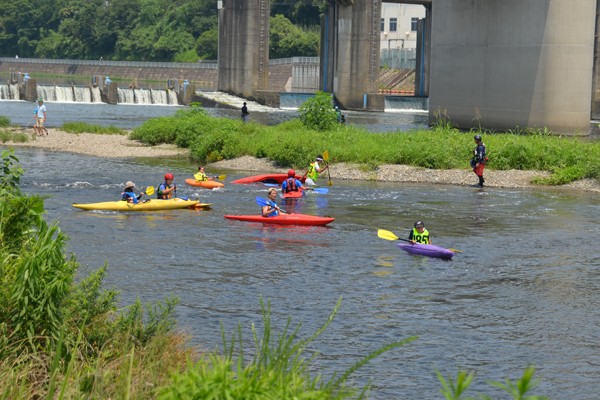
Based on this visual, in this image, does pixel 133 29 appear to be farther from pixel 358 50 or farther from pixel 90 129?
pixel 90 129

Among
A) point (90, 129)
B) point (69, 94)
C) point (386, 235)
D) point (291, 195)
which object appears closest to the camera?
point (386, 235)

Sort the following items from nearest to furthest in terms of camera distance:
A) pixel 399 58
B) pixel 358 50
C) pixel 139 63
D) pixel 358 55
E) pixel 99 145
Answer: pixel 99 145 → pixel 358 55 → pixel 358 50 → pixel 399 58 → pixel 139 63

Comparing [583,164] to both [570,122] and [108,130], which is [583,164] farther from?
[108,130]

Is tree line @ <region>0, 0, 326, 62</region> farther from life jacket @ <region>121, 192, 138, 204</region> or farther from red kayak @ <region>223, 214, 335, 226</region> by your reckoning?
red kayak @ <region>223, 214, 335, 226</region>

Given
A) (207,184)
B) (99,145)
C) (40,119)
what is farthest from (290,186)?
(40,119)

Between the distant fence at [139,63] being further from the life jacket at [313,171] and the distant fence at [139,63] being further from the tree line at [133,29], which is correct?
the life jacket at [313,171]

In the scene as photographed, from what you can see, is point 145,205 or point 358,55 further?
point 358,55

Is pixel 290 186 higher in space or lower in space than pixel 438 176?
higher

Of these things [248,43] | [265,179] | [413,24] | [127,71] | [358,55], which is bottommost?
[265,179]

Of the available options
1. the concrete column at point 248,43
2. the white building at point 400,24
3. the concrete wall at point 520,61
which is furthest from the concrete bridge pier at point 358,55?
the white building at point 400,24

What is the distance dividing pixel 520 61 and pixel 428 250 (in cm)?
2549

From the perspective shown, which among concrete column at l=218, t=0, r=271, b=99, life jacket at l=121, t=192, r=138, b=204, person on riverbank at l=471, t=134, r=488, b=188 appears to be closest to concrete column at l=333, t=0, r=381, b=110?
concrete column at l=218, t=0, r=271, b=99

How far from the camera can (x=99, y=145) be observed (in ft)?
107

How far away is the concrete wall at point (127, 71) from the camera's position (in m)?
103
